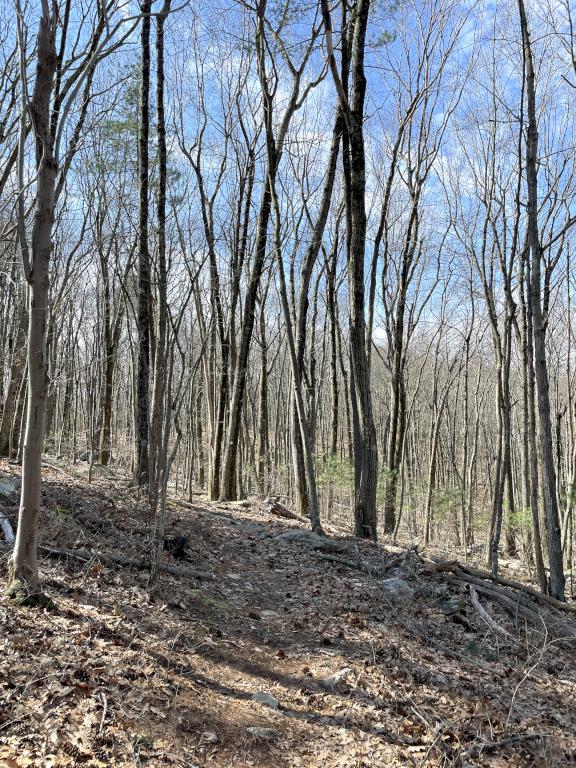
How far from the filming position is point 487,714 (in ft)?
11.7

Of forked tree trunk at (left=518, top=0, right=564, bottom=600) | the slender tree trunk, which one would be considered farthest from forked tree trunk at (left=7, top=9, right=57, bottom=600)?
forked tree trunk at (left=518, top=0, right=564, bottom=600)

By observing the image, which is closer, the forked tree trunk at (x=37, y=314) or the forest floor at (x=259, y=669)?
the forest floor at (x=259, y=669)

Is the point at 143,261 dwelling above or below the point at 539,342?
above

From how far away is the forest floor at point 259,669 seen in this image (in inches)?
111

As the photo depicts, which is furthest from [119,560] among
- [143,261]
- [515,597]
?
[143,261]

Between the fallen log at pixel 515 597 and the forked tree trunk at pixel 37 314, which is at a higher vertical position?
the forked tree trunk at pixel 37 314

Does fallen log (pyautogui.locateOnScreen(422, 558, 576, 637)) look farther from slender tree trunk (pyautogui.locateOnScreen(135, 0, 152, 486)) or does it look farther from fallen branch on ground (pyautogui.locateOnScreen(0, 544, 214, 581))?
slender tree trunk (pyautogui.locateOnScreen(135, 0, 152, 486))

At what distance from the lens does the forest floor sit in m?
2.81

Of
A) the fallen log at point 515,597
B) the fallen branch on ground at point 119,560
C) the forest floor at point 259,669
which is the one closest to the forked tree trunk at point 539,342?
the fallen log at point 515,597

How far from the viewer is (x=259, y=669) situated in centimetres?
393

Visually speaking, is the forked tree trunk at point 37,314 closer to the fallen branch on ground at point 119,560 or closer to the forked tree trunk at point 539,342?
the fallen branch on ground at point 119,560

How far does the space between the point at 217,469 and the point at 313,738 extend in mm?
8561

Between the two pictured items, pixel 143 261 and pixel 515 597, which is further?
pixel 143 261

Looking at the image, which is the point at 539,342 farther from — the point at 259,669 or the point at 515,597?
the point at 259,669
